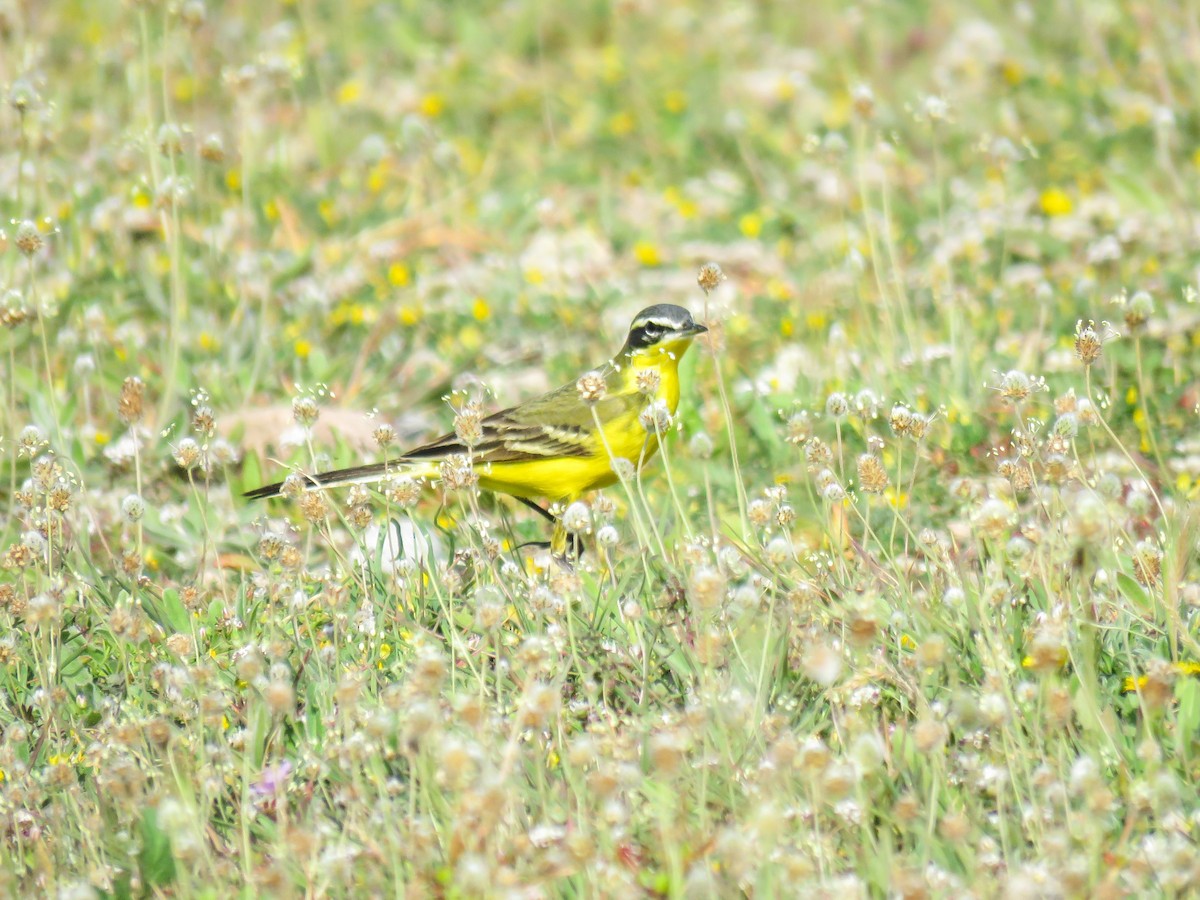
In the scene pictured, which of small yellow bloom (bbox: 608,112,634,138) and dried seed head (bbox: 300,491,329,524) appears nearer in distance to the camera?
dried seed head (bbox: 300,491,329,524)

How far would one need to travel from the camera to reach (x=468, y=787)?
2.88m

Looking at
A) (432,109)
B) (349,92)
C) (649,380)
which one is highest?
(349,92)

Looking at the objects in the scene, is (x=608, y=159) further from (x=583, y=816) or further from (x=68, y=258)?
(x=583, y=816)

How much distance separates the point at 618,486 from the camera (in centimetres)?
582

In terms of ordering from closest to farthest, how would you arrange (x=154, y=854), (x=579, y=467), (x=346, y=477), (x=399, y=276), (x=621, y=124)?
1. (x=154, y=854)
2. (x=346, y=477)
3. (x=579, y=467)
4. (x=399, y=276)
5. (x=621, y=124)

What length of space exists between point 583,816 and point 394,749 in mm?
671

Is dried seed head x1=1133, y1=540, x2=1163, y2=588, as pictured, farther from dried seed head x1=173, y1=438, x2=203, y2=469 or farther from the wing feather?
dried seed head x1=173, y1=438, x2=203, y2=469

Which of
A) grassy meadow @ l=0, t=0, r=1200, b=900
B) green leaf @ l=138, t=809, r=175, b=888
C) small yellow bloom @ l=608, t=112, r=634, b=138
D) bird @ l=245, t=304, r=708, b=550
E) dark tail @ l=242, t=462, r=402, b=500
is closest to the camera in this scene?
grassy meadow @ l=0, t=0, r=1200, b=900

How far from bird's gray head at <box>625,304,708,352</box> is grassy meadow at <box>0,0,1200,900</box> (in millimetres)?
473

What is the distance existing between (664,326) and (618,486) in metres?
0.65

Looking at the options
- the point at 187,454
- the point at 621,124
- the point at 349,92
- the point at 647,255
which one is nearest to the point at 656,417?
the point at 187,454

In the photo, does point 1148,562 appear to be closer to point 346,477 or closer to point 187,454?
point 346,477

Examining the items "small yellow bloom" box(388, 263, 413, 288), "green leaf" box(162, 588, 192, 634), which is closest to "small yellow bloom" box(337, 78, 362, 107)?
"small yellow bloom" box(388, 263, 413, 288)

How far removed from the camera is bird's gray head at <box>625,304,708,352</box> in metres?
5.61
